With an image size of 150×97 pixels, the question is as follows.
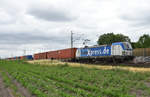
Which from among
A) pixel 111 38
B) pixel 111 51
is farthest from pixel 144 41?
pixel 111 51

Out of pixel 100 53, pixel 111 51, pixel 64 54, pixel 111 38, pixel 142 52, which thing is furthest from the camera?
pixel 111 38

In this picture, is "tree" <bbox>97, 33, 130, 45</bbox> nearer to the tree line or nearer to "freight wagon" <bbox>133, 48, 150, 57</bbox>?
the tree line

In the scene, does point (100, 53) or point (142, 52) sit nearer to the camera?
point (100, 53)

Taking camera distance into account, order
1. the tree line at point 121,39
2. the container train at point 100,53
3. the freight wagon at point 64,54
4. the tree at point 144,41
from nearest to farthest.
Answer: the container train at point 100,53
the freight wagon at point 64,54
the tree at point 144,41
the tree line at point 121,39

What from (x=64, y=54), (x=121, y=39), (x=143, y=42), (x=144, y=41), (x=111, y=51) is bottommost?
(x=64, y=54)

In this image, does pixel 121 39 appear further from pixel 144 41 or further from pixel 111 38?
pixel 144 41

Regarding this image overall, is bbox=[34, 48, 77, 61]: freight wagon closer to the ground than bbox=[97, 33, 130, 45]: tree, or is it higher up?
closer to the ground

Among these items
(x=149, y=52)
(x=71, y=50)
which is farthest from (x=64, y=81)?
(x=71, y=50)

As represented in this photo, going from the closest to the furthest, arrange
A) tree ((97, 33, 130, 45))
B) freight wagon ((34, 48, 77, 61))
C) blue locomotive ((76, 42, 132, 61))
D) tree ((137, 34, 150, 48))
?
blue locomotive ((76, 42, 132, 61)) → freight wagon ((34, 48, 77, 61)) → tree ((137, 34, 150, 48)) → tree ((97, 33, 130, 45))

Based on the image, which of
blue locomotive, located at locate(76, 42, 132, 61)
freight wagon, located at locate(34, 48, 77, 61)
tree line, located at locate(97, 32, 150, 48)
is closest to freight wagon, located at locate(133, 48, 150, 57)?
blue locomotive, located at locate(76, 42, 132, 61)

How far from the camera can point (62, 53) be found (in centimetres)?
4562

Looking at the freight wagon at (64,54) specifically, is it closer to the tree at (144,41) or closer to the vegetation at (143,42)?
the vegetation at (143,42)

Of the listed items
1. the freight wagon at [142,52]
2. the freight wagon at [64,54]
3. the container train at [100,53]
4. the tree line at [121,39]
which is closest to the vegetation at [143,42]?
the tree line at [121,39]

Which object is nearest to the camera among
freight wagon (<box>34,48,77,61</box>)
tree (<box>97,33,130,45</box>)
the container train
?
the container train
